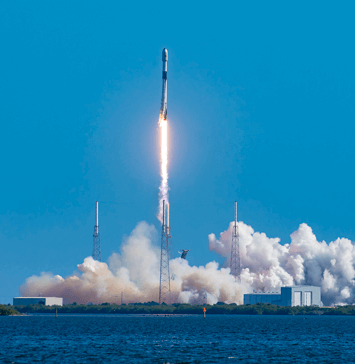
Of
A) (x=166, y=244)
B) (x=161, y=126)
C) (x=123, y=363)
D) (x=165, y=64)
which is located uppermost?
(x=165, y=64)

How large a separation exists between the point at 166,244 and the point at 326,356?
8885cm

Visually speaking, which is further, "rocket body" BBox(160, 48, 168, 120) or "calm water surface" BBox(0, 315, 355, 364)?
"rocket body" BBox(160, 48, 168, 120)

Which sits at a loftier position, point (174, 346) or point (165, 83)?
point (165, 83)

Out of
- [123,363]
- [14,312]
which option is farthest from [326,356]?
[14,312]

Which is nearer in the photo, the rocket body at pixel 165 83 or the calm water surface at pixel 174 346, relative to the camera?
the calm water surface at pixel 174 346

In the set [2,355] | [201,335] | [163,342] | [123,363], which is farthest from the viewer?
[201,335]

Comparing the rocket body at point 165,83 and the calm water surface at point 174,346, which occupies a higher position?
the rocket body at point 165,83

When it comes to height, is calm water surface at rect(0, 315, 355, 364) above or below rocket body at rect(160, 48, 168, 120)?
below

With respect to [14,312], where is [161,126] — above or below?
above

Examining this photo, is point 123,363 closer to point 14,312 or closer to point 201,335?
point 201,335

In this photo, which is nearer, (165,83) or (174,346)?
(174,346)

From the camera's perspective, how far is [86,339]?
370 ft

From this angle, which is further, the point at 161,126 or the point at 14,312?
the point at 14,312

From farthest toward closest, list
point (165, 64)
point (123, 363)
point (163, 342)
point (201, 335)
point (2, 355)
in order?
point (165, 64), point (201, 335), point (163, 342), point (2, 355), point (123, 363)
